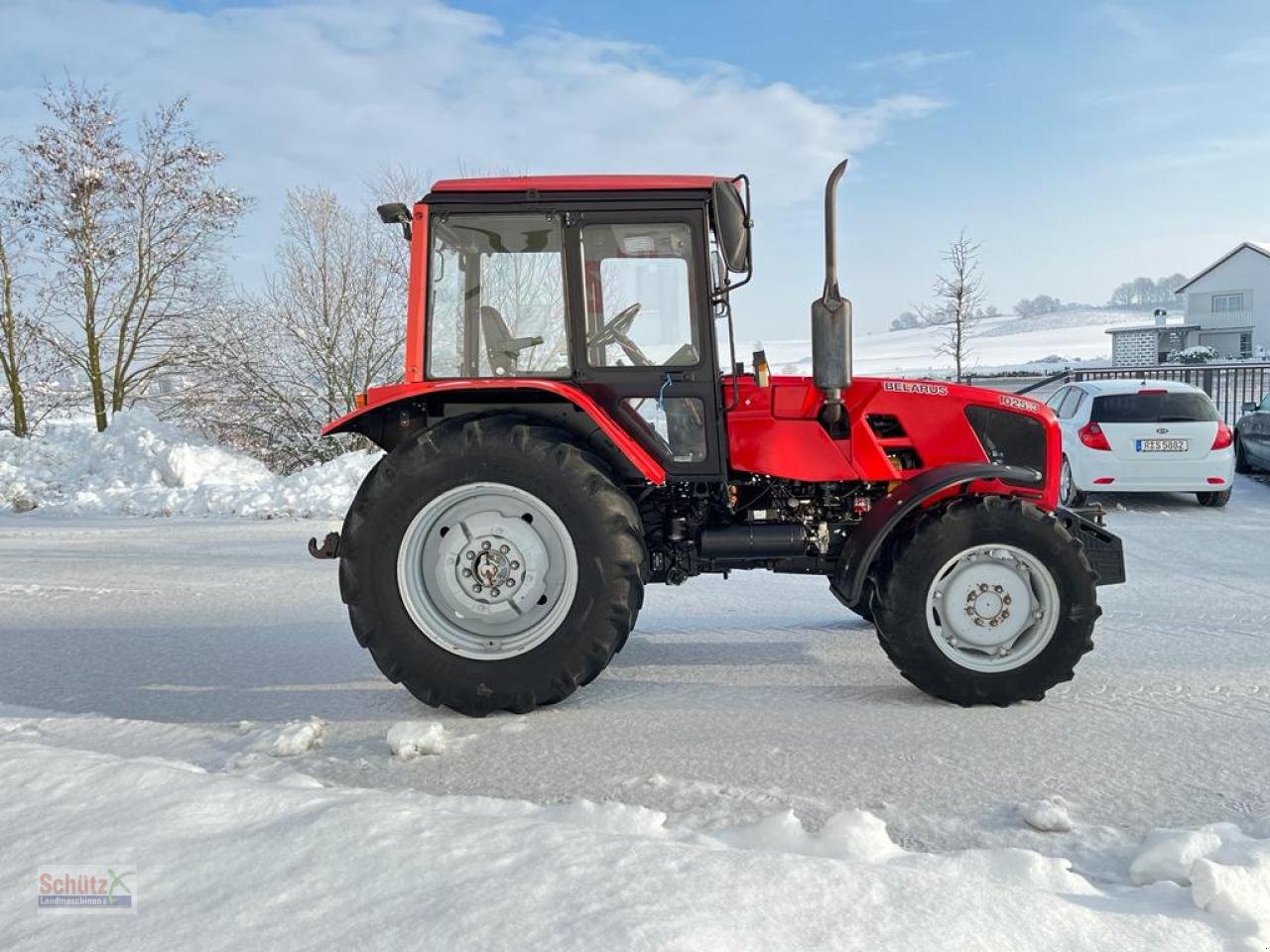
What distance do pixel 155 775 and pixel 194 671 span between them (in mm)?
1957

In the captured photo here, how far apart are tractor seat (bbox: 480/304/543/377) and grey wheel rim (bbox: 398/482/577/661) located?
1.85 feet

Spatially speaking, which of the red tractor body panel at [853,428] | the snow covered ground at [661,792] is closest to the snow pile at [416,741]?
the snow covered ground at [661,792]

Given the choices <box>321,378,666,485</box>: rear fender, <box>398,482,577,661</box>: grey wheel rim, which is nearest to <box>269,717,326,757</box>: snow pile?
<box>398,482,577,661</box>: grey wheel rim

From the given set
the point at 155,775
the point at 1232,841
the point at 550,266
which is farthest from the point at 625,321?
the point at 1232,841

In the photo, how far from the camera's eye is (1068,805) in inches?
115

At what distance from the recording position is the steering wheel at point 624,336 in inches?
163

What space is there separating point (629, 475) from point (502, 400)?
2.05ft

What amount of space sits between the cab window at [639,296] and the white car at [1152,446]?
23.3ft

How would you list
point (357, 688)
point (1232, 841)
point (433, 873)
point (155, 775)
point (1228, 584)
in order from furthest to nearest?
point (1228, 584)
point (357, 688)
point (155, 775)
point (1232, 841)
point (433, 873)

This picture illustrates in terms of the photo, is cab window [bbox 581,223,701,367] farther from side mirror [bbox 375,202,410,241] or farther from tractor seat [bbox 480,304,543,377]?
side mirror [bbox 375,202,410,241]

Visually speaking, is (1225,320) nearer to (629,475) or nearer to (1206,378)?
(1206,378)

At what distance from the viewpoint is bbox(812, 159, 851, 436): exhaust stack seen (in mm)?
3576

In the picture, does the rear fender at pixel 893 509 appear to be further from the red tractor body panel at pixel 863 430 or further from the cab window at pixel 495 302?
the cab window at pixel 495 302

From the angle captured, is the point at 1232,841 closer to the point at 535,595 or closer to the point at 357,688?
the point at 535,595
